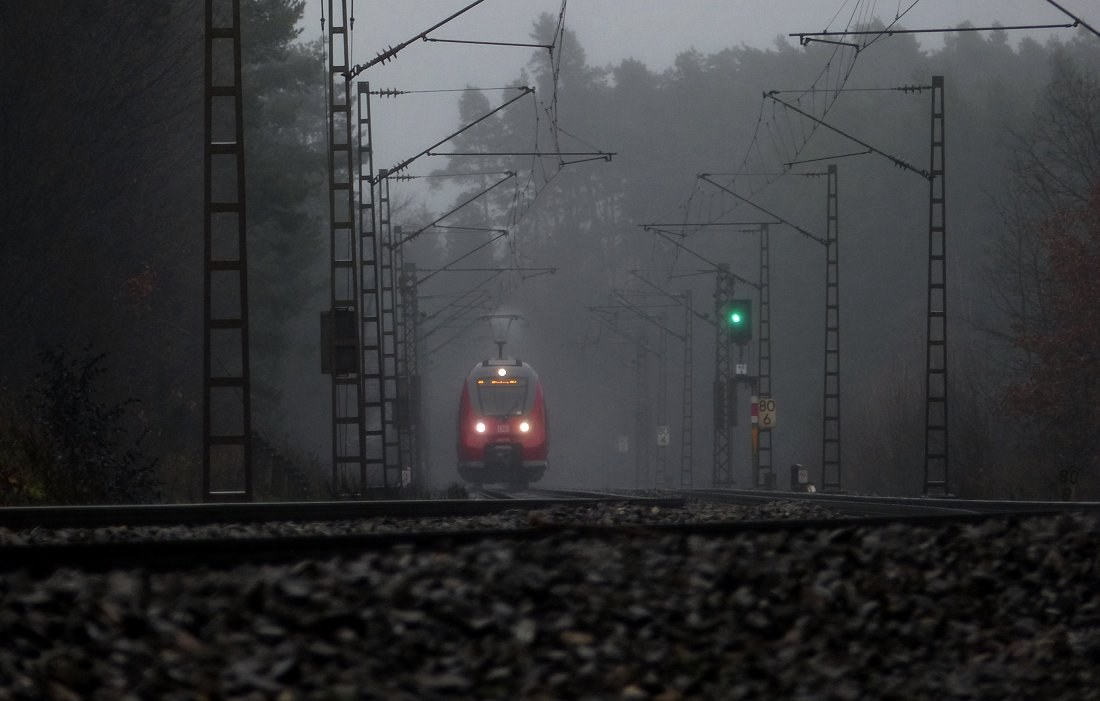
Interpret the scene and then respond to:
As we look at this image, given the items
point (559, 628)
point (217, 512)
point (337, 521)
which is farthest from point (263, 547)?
point (337, 521)

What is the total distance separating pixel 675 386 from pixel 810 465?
42.1 meters

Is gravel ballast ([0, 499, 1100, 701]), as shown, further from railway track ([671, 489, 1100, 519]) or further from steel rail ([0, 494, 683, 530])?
railway track ([671, 489, 1100, 519])

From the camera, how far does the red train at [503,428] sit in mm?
A: 35656

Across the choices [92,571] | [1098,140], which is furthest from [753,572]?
[1098,140]

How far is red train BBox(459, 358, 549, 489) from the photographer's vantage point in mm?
35656

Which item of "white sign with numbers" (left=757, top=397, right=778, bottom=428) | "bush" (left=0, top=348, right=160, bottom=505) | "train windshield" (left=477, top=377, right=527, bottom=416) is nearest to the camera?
→ "bush" (left=0, top=348, right=160, bottom=505)

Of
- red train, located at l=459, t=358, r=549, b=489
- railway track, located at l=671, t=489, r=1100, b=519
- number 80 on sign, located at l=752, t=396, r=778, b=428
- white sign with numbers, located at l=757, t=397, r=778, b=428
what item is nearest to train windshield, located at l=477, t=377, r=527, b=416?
red train, located at l=459, t=358, r=549, b=489

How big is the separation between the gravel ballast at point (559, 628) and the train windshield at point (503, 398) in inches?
1159

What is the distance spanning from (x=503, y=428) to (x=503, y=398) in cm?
75

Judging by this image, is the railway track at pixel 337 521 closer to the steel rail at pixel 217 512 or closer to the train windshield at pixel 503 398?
the steel rail at pixel 217 512

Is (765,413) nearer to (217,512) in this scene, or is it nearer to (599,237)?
(217,512)

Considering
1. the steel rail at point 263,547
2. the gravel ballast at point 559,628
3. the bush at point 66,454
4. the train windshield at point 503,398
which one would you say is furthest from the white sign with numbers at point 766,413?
the gravel ballast at point 559,628

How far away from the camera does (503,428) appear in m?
35.7

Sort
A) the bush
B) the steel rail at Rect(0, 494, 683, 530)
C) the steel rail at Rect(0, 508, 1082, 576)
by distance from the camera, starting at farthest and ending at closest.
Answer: the bush → the steel rail at Rect(0, 494, 683, 530) → the steel rail at Rect(0, 508, 1082, 576)
